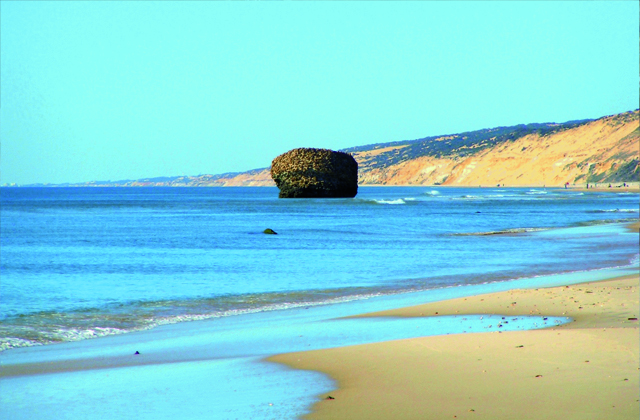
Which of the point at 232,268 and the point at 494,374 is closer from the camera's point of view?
the point at 494,374

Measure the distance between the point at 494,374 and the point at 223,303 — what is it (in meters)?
7.67

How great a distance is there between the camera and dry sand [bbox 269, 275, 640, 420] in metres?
6.24

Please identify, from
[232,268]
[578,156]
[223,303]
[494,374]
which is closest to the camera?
[494,374]

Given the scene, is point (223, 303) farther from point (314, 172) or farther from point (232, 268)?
point (314, 172)

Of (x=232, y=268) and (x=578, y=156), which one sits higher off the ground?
(x=578, y=156)

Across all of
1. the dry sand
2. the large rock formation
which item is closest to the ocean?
the dry sand

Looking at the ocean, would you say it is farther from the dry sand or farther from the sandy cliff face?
the sandy cliff face

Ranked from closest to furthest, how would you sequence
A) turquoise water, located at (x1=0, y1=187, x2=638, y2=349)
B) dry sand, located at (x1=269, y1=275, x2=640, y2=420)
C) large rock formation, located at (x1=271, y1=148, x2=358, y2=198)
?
dry sand, located at (x1=269, y1=275, x2=640, y2=420) → turquoise water, located at (x1=0, y1=187, x2=638, y2=349) → large rock formation, located at (x1=271, y1=148, x2=358, y2=198)

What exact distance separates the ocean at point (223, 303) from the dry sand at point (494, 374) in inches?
21.6

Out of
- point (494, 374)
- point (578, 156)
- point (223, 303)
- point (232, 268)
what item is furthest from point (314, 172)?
point (494, 374)

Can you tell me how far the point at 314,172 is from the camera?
105 metres

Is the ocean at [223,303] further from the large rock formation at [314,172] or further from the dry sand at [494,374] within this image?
the large rock formation at [314,172]

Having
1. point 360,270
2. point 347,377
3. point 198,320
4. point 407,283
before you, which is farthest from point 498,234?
point 347,377

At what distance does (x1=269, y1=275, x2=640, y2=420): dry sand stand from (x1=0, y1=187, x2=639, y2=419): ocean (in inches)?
21.6
